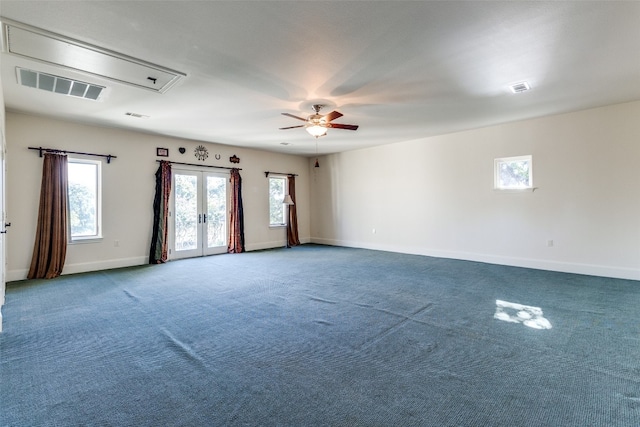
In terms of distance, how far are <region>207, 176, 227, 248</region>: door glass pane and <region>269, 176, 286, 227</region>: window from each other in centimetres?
147

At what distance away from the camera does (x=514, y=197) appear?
6.16 m

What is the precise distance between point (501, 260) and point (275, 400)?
5.80m

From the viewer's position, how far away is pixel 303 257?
7363 mm

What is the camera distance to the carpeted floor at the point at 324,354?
193 centimetres

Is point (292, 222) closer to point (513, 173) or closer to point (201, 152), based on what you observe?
point (201, 152)

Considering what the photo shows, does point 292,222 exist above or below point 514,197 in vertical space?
below

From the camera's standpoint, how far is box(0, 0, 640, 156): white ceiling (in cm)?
249

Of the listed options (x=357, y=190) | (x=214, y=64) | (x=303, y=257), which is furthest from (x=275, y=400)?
(x=357, y=190)

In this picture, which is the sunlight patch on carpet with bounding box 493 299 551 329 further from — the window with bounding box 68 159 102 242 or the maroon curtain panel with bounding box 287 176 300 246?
the window with bounding box 68 159 102 242

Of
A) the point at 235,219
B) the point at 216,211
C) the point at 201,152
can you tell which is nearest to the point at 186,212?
the point at 216,211

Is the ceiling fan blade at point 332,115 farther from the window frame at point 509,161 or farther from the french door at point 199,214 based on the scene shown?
the french door at point 199,214

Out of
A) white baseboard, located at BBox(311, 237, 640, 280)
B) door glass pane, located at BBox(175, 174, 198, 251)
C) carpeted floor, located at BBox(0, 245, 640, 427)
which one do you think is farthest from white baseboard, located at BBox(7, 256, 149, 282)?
Result: white baseboard, located at BBox(311, 237, 640, 280)

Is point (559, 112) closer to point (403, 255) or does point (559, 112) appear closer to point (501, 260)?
point (501, 260)

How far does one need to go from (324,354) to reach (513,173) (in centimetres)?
558
